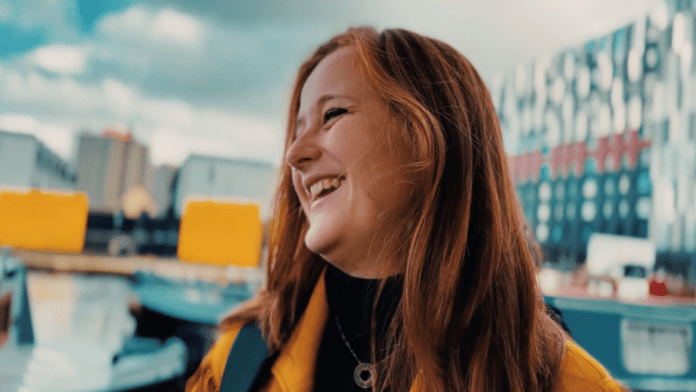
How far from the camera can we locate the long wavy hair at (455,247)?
24.7 inches

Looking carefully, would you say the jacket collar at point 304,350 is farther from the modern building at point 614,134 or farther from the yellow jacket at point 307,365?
the modern building at point 614,134

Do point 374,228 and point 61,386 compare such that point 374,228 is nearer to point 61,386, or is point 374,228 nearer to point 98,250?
point 61,386

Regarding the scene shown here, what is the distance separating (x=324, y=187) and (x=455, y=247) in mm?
201

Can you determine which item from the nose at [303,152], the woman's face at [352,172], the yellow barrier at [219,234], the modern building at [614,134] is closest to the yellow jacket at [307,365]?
the woman's face at [352,172]

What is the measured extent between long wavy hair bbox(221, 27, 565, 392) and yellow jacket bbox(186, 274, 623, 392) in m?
0.02

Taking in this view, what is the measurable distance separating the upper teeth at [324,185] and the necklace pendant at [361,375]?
0.85ft

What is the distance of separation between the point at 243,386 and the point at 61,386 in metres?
1.97

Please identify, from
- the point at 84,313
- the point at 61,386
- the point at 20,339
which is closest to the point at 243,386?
the point at 61,386

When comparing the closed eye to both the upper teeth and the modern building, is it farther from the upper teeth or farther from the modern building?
the modern building

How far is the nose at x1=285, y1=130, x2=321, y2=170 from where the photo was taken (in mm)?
695

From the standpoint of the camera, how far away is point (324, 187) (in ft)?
2.25

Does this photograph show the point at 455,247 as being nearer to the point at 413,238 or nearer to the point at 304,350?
the point at 413,238

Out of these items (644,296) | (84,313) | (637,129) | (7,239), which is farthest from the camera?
(637,129)

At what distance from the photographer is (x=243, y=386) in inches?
28.3
